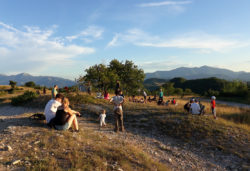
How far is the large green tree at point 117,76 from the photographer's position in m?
26.7

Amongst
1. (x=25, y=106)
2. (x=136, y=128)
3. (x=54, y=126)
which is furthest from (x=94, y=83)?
(x=54, y=126)

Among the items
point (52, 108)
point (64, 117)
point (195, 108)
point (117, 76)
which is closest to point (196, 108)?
point (195, 108)

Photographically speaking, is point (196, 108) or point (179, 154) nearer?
point (179, 154)

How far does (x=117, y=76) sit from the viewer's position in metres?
30.1

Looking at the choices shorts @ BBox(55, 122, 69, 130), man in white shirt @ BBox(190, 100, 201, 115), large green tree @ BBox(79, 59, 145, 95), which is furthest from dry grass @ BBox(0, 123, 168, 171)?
large green tree @ BBox(79, 59, 145, 95)

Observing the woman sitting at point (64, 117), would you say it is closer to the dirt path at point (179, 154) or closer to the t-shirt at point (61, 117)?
the t-shirt at point (61, 117)

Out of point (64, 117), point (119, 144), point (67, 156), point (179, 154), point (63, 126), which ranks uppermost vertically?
point (64, 117)

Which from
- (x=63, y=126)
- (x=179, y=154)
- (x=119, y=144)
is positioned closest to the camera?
(x=119, y=144)

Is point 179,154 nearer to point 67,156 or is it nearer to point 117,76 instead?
point 67,156

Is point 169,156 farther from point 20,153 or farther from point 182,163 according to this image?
point 20,153

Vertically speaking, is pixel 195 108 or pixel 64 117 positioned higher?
pixel 64 117

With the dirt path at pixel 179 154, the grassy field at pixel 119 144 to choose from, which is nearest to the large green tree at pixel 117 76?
the grassy field at pixel 119 144

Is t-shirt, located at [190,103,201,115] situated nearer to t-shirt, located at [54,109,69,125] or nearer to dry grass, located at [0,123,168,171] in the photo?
dry grass, located at [0,123,168,171]

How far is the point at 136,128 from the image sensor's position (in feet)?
32.1
